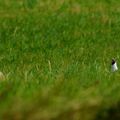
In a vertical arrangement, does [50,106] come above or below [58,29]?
above

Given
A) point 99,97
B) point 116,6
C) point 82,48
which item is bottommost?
point 116,6

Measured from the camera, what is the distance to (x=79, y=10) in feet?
87.8

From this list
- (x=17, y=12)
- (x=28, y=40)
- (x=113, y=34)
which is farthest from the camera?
(x=17, y=12)

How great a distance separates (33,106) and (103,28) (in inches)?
782

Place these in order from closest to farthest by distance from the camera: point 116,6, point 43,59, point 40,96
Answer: point 40,96 < point 43,59 < point 116,6

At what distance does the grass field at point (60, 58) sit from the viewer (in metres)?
4.11

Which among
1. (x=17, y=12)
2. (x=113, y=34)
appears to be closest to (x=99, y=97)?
(x=113, y=34)

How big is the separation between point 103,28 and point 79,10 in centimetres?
328

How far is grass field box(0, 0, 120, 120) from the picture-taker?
411 centimetres

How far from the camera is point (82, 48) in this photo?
1911 centimetres

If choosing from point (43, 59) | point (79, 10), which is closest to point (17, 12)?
point (79, 10)

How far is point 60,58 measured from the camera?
1656 centimetres

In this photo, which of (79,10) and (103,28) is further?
(79,10)

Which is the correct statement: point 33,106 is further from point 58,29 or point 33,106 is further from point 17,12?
point 17,12
